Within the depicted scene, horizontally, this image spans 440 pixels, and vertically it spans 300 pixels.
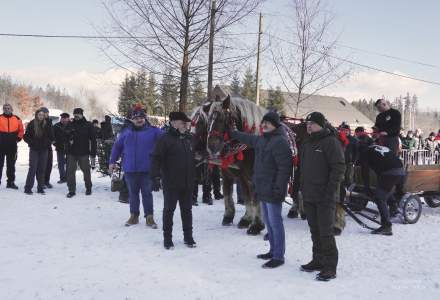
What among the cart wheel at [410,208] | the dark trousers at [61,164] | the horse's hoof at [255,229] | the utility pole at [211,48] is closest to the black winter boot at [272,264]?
the horse's hoof at [255,229]

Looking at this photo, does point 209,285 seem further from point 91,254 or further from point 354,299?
point 91,254

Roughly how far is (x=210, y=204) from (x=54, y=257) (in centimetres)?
454

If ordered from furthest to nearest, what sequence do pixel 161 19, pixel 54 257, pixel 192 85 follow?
1. pixel 192 85
2. pixel 161 19
3. pixel 54 257

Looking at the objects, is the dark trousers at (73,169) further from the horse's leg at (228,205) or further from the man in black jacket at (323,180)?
the man in black jacket at (323,180)

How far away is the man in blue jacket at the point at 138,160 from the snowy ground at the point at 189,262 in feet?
1.15

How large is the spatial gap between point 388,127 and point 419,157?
13045mm

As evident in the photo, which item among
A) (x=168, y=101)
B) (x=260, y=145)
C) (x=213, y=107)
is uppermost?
(x=168, y=101)

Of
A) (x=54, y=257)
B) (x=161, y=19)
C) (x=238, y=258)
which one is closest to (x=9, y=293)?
(x=54, y=257)

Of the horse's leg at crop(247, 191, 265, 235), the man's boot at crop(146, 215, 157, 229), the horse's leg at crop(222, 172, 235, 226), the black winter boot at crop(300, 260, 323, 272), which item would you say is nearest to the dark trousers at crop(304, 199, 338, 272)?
the black winter boot at crop(300, 260, 323, 272)

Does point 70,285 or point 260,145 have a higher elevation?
point 260,145

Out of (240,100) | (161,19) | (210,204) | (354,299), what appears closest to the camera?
(354,299)

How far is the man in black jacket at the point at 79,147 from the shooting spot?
33.5 feet

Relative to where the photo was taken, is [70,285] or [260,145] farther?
[260,145]

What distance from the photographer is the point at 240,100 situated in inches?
288
